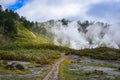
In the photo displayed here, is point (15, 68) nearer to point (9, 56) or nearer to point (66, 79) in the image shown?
point (66, 79)

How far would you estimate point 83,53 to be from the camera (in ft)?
415

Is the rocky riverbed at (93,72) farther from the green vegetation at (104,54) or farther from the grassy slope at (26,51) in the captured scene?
the grassy slope at (26,51)

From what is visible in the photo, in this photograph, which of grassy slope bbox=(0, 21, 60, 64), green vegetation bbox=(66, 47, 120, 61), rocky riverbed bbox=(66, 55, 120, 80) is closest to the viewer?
rocky riverbed bbox=(66, 55, 120, 80)

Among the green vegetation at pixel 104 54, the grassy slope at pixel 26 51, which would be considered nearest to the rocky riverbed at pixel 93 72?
the green vegetation at pixel 104 54

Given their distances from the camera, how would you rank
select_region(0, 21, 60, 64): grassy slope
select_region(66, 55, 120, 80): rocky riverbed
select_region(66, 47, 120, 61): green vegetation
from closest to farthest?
select_region(66, 55, 120, 80): rocky riverbed, select_region(0, 21, 60, 64): grassy slope, select_region(66, 47, 120, 61): green vegetation

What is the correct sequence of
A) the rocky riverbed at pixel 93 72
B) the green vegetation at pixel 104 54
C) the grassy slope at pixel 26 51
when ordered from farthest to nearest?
the green vegetation at pixel 104 54, the grassy slope at pixel 26 51, the rocky riverbed at pixel 93 72

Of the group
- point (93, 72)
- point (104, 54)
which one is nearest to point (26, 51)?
point (104, 54)

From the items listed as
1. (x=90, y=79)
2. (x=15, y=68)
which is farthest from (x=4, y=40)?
(x=90, y=79)

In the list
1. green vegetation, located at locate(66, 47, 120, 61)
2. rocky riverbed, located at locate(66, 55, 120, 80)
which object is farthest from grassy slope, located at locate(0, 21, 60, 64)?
rocky riverbed, located at locate(66, 55, 120, 80)

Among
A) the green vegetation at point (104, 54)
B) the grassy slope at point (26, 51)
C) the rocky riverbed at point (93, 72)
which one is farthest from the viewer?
the green vegetation at point (104, 54)

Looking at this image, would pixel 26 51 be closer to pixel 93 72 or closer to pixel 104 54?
pixel 104 54

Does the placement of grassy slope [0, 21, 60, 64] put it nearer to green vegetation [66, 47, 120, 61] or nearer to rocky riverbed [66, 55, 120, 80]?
green vegetation [66, 47, 120, 61]

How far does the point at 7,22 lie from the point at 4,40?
1413cm

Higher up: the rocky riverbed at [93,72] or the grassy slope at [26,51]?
the grassy slope at [26,51]
